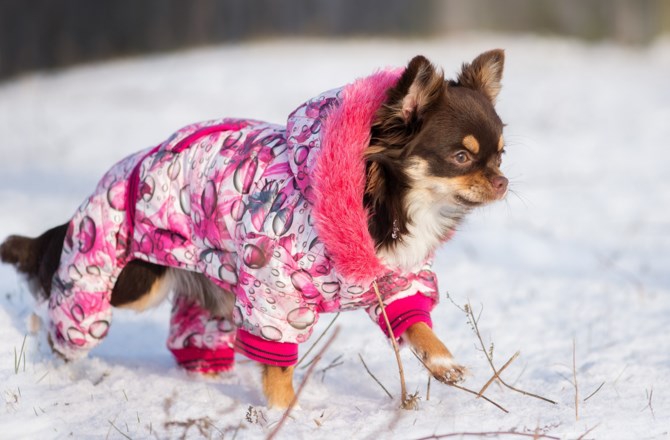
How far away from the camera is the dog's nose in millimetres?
3416

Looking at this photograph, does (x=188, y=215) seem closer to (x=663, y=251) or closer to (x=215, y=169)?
(x=215, y=169)

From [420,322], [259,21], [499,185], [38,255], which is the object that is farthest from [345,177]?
[259,21]

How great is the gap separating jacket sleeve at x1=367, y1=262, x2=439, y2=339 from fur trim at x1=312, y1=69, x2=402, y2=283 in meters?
0.24

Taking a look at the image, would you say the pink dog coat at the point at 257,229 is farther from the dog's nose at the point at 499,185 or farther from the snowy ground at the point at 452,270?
the dog's nose at the point at 499,185

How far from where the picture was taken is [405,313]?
3623mm

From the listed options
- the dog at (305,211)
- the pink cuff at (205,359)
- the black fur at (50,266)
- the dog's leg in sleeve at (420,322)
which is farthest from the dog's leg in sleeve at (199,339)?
the dog's leg in sleeve at (420,322)

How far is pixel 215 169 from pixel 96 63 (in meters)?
14.6

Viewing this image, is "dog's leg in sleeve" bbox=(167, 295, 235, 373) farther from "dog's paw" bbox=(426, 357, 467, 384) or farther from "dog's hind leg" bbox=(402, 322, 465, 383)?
"dog's paw" bbox=(426, 357, 467, 384)

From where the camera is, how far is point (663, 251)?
23.6 feet

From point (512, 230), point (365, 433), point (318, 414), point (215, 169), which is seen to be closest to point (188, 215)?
point (215, 169)

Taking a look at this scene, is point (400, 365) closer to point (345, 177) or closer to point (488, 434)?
point (488, 434)

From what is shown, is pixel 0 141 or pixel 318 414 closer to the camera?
pixel 318 414

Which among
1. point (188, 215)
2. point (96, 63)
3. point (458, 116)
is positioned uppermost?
point (458, 116)

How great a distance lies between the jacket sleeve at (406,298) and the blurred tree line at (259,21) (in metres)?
15.2
